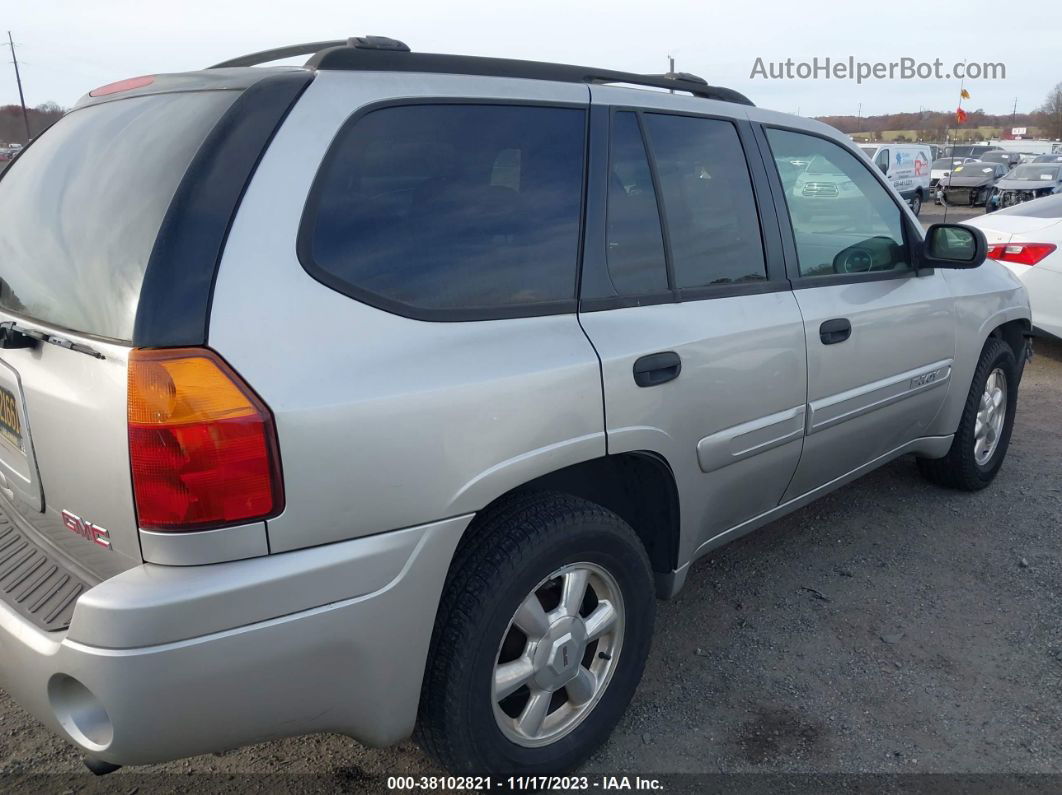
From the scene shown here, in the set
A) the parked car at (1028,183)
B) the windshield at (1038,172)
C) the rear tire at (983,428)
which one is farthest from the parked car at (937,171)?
the rear tire at (983,428)

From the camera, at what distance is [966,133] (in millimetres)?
64062

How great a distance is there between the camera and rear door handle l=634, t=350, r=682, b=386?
231cm

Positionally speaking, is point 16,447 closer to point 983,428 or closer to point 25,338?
point 25,338

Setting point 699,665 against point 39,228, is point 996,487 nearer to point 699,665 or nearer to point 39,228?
point 699,665

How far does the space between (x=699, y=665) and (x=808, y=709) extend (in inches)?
15.4

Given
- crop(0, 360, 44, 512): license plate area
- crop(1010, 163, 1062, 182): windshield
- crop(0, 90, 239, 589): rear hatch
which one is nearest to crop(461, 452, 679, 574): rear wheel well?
crop(0, 90, 239, 589): rear hatch

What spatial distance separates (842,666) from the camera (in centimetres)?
294

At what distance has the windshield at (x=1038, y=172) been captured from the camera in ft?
72.2

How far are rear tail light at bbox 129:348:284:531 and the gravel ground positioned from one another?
1.13 m

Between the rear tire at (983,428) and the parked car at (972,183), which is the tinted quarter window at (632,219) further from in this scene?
the parked car at (972,183)

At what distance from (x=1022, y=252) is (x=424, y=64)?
20.2 ft

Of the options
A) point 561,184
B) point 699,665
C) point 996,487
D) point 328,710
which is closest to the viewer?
point 328,710

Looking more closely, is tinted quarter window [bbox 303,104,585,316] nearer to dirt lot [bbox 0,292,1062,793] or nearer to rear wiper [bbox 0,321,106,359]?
rear wiper [bbox 0,321,106,359]

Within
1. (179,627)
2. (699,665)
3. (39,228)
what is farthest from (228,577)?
(699,665)
